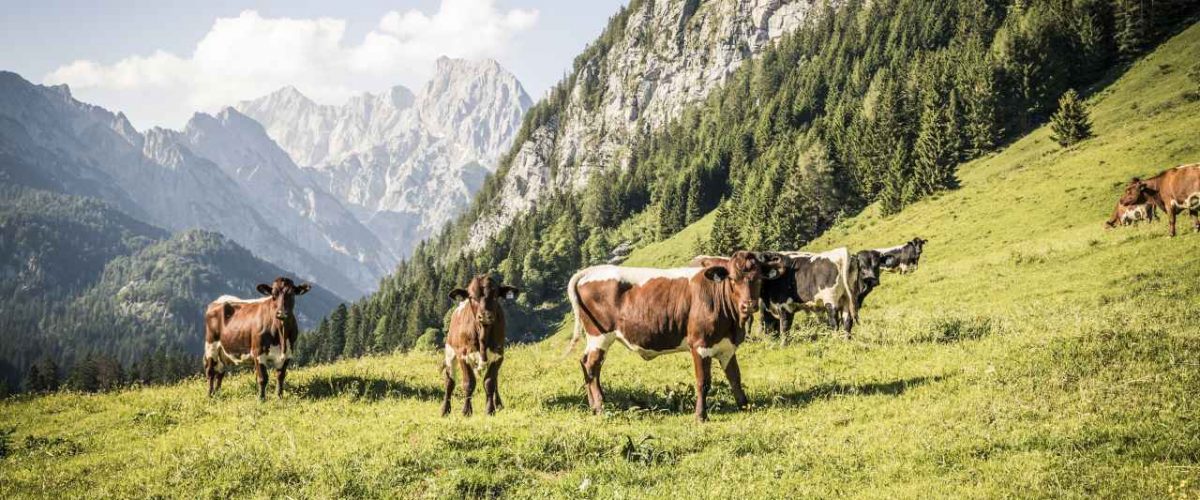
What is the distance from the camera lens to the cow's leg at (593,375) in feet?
40.1

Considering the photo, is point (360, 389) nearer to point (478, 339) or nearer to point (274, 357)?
point (274, 357)

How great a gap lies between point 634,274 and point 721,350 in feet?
8.09

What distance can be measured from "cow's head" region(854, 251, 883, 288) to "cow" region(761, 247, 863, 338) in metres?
4.22

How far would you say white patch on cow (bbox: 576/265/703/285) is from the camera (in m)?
12.7

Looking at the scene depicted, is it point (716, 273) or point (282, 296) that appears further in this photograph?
point (282, 296)

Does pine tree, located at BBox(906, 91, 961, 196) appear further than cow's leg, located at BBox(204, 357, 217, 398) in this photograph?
Yes

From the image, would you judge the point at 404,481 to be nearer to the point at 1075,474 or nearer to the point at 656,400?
the point at 656,400

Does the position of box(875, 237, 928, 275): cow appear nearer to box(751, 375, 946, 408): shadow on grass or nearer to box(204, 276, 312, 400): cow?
box(751, 375, 946, 408): shadow on grass

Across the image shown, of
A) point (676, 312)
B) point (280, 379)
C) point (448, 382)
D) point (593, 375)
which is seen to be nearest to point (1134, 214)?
point (676, 312)

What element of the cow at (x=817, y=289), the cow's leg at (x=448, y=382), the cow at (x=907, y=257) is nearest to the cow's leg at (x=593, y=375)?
the cow's leg at (x=448, y=382)

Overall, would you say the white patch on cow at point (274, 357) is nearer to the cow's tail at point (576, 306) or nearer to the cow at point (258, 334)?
the cow at point (258, 334)

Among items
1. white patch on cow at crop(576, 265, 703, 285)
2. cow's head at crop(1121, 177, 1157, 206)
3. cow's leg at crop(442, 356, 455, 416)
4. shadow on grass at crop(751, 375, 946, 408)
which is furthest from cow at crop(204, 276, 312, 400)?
cow's head at crop(1121, 177, 1157, 206)

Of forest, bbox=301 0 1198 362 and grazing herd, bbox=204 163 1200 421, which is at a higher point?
forest, bbox=301 0 1198 362

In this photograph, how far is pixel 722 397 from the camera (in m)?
12.8
